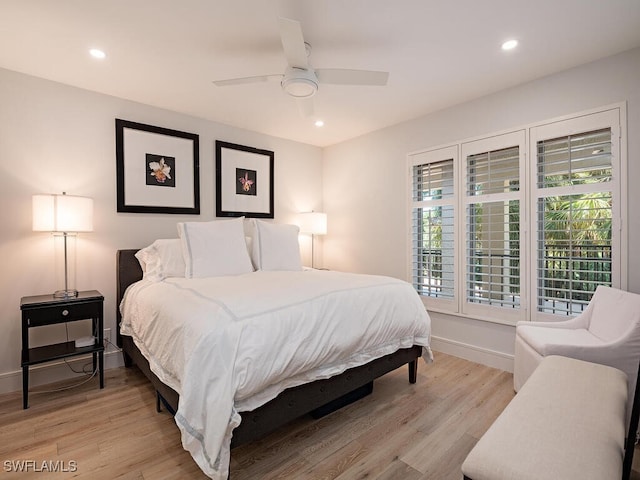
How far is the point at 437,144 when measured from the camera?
3.48 metres

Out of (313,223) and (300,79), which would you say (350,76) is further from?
(313,223)

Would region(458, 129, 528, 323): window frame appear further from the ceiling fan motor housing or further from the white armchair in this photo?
the ceiling fan motor housing

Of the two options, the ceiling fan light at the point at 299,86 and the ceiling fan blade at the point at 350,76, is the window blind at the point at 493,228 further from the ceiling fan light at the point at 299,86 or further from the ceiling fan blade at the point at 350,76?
the ceiling fan light at the point at 299,86

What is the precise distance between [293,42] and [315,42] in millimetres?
537

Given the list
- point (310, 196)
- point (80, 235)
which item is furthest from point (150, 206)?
point (310, 196)

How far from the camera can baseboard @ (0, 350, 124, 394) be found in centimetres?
260

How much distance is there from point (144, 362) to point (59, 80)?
2495mm

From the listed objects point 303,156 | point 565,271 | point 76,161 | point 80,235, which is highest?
point 303,156

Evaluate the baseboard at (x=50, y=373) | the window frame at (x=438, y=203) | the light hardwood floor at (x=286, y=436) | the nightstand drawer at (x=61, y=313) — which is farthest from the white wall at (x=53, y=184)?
the window frame at (x=438, y=203)

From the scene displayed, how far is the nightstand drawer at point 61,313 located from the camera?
93.7 inches

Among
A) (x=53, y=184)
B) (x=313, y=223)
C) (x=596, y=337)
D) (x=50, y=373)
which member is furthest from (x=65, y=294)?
(x=596, y=337)

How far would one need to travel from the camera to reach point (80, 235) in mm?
2928

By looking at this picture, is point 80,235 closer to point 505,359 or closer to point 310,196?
point 310,196

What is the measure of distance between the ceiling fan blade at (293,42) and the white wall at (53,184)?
2017mm
